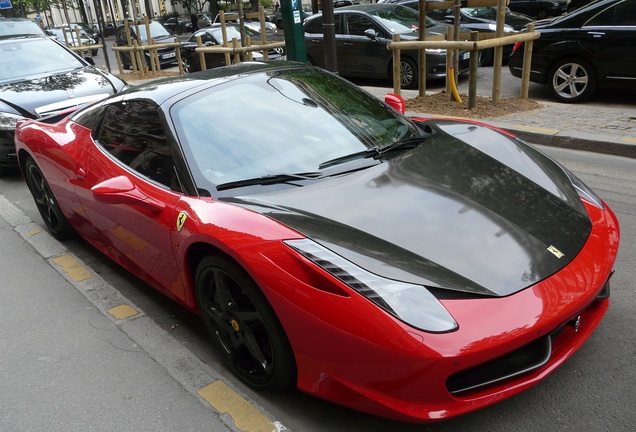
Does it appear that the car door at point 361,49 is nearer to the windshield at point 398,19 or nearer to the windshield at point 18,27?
the windshield at point 398,19

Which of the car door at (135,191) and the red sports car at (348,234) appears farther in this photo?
the car door at (135,191)

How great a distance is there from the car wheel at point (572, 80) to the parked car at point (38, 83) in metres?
6.09

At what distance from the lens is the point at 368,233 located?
7.72ft

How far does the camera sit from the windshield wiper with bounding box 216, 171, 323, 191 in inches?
109

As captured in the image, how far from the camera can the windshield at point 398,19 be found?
35.0 ft

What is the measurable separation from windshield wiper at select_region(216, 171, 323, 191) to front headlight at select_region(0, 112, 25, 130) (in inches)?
195

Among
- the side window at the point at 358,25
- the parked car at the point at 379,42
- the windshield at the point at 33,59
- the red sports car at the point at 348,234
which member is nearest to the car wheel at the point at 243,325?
the red sports car at the point at 348,234

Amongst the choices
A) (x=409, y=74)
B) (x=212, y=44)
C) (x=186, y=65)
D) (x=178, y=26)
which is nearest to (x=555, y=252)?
(x=409, y=74)

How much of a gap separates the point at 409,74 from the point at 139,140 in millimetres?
7861

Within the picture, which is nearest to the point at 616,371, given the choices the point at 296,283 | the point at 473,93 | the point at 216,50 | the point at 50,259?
the point at 296,283

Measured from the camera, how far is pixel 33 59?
7.96 metres

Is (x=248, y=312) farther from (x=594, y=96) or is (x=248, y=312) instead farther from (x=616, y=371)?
(x=594, y=96)

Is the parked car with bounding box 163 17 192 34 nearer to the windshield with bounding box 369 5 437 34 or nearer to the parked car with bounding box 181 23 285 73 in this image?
the parked car with bounding box 181 23 285 73

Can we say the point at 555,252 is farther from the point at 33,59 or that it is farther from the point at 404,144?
the point at 33,59
